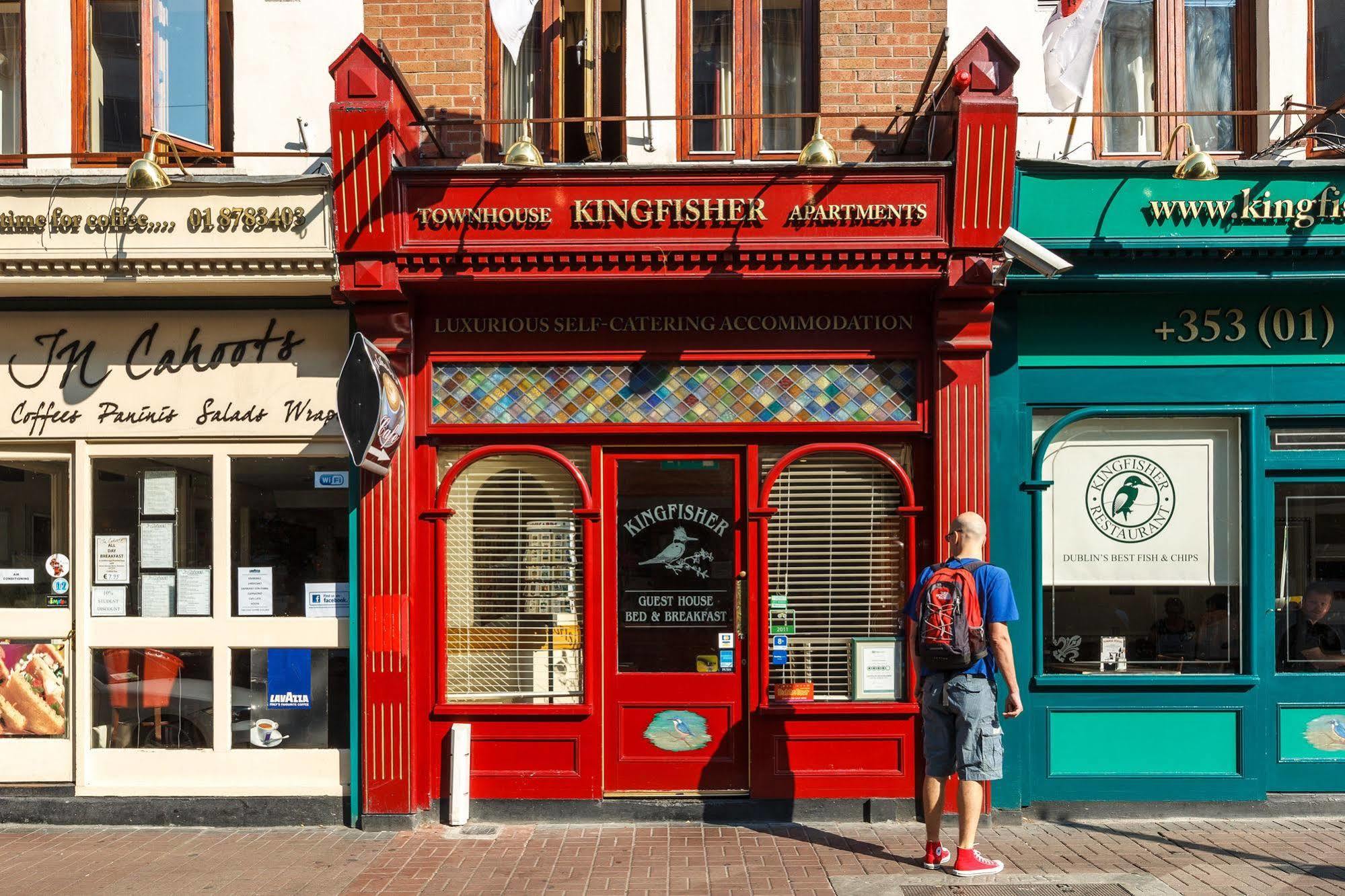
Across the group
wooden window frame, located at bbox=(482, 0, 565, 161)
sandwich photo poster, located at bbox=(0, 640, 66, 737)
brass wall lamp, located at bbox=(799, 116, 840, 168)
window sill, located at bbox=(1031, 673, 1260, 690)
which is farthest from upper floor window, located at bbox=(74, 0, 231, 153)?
window sill, located at bbox=(1031, 673, 1260, 690)

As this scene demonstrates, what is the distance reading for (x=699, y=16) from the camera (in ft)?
26.8

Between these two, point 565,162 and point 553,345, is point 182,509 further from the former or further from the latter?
point 565,162

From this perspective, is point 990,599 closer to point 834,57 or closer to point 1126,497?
point 1126,497

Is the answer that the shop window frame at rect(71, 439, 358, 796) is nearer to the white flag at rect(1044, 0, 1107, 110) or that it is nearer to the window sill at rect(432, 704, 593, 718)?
the window sill at rect(432, 704, 593, 718)

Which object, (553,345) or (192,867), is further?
(553,345)

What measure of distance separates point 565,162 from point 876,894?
5242 millimetres

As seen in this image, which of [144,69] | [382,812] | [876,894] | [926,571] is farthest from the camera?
[144,69]

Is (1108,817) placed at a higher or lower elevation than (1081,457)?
lower

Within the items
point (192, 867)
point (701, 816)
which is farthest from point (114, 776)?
point (701, 816)

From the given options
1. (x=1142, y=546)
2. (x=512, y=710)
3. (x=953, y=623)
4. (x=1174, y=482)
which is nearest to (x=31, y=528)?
(x=512, y=710)

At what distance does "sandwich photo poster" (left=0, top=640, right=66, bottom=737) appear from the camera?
7.78 m

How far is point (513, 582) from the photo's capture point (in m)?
7.80

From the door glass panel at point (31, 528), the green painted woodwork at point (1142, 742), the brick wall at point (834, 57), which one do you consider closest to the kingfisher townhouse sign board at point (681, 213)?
the brick wall at point (834, 57)

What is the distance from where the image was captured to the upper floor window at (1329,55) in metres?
7.99
